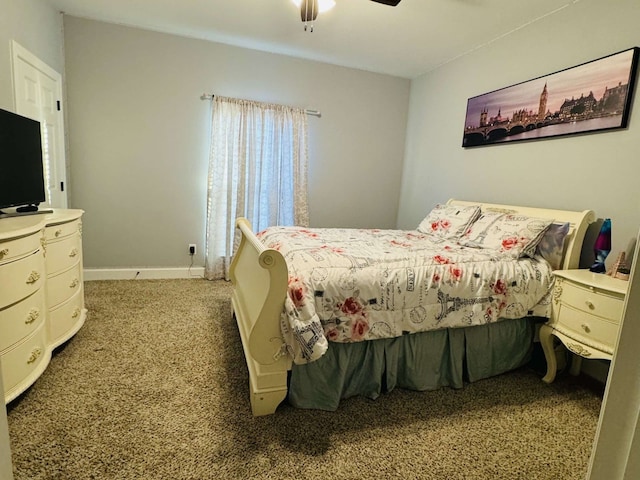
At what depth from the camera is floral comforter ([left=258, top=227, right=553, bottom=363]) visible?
1597 mm

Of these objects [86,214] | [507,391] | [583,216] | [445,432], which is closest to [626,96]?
[583,216]

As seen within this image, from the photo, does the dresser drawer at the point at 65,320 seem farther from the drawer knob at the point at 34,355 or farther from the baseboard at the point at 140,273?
the baseboard at the point at 140,273

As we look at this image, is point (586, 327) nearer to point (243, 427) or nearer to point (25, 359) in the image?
point (243, 427)

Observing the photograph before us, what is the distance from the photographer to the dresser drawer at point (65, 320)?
200cm

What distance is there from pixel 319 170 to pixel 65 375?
3088mm

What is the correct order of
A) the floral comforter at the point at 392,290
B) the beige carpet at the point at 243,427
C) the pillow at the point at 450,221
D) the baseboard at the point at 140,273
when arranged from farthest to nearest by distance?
the baseboard at the point at 140,273 → the pillow at the point at 450,221 → the floral comforter at the point at 392,290 → the beige carpet at the point at 243,427

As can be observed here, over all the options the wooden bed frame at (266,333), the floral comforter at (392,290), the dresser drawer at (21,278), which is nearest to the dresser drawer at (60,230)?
the dresser drawer at (21,278)

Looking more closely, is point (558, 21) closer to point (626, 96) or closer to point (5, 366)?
point (626, 96)

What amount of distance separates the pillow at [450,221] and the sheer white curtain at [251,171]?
1528mm

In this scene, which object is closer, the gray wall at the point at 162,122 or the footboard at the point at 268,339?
the footboard at the point at 268,339

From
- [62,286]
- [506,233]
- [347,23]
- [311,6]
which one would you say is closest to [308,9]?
[311,6]

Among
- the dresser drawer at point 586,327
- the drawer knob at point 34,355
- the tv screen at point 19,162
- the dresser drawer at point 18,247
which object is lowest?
the drawer knob at point 34,355

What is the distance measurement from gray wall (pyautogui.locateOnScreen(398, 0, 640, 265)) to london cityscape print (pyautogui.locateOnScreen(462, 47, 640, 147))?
0.23ft

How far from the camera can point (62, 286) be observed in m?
2.09
